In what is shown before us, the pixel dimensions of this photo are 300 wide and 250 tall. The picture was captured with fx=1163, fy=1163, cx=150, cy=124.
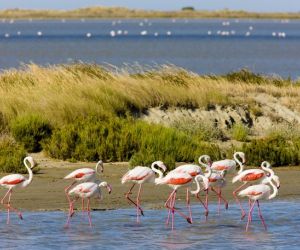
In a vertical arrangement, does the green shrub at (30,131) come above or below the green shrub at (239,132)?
above

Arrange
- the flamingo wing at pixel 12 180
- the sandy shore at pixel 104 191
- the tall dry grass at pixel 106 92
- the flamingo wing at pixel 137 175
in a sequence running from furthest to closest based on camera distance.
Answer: the tall dry grass at pixel 106 92 → the sandy shore at pixel 104 191 → the flamingo wing at pixel 137 175 → the flamingo wing at pixel 12 180

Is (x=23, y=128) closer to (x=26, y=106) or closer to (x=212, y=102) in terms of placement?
(x=26, y=106)

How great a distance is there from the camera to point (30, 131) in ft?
68.6

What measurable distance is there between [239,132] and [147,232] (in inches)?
343

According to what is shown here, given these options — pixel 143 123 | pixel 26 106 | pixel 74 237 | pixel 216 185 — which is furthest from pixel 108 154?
pixel 74 237

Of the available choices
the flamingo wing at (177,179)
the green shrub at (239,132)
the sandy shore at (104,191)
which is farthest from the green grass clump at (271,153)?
the flamingo wing at (177,179)

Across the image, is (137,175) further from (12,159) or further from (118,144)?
(118,144)

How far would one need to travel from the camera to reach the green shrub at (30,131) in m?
20.9

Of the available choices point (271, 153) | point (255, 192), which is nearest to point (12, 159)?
point (271, 153)

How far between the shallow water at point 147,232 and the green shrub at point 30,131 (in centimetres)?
543

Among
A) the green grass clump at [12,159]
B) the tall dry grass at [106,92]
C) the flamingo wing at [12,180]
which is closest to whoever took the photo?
the flamingo wing at [12,180]

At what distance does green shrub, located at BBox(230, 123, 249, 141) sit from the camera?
22.7 metres

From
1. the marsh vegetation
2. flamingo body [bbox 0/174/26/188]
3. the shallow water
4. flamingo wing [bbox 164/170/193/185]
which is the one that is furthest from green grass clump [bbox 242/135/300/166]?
flamingo body [bbox 0/174/26/188]

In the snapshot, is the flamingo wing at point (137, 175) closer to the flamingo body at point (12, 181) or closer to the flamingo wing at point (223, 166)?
the flamingo body at point (12, 181)
